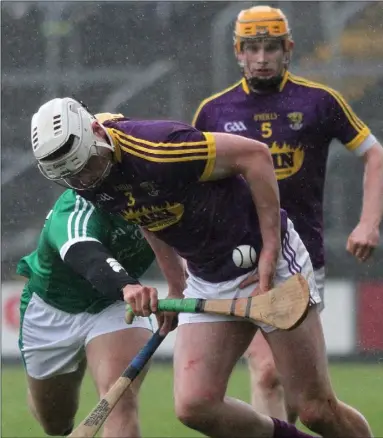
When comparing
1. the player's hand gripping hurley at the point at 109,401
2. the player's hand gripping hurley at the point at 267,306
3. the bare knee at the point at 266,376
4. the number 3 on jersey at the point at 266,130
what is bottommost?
the bare knee at the point at 266,376

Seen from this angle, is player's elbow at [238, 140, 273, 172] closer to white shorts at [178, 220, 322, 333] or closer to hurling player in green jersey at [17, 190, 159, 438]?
white shorts at [178, 220, 322, 333]

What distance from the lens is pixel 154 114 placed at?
34.8 feet

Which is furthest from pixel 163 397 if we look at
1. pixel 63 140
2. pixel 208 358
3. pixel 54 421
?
pixel 63 140

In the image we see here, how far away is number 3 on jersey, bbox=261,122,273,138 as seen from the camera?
6.07 metres

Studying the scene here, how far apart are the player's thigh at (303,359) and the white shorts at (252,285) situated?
0.06 meters

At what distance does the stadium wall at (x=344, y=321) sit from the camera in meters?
10.0

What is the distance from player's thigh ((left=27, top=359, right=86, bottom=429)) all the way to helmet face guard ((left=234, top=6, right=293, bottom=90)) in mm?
1527

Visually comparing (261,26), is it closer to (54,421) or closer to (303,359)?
(303,359)

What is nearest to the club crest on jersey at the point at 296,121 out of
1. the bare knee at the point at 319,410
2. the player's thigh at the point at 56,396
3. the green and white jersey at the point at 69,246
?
the green and white jersey at the point at 69,246

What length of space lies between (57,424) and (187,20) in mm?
5254

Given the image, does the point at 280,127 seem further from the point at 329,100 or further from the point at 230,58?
the point at 230,58

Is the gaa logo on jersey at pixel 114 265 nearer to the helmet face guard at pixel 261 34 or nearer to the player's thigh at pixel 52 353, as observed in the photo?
the player's thigh at pixel 52 353

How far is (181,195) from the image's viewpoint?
474cm

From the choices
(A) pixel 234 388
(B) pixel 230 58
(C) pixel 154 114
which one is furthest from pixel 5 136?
(A) pixel 234 388
